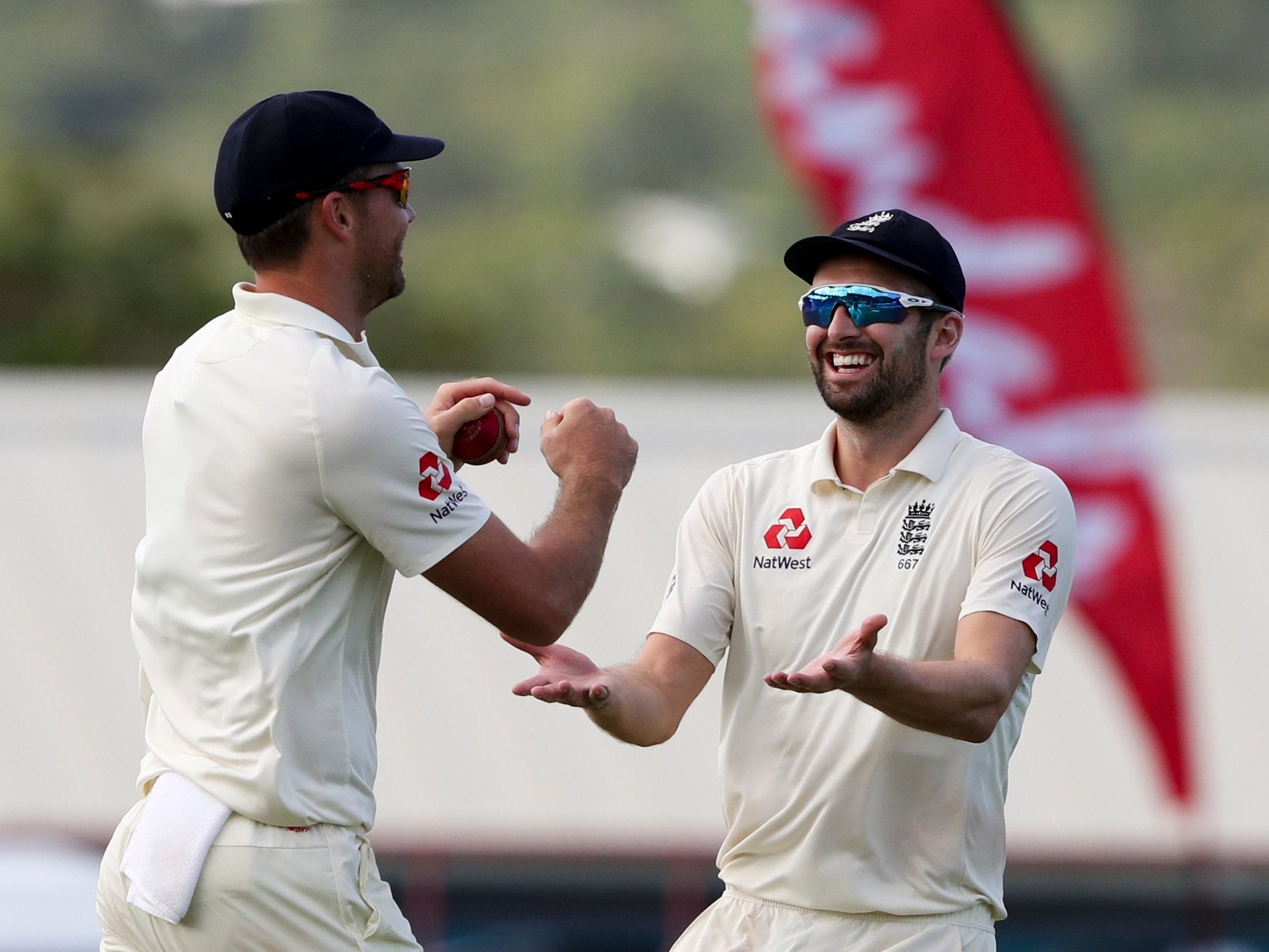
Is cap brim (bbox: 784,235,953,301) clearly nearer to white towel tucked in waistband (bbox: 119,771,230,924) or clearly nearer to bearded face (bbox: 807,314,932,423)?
bearded face (bbox: 807,314,932,423)

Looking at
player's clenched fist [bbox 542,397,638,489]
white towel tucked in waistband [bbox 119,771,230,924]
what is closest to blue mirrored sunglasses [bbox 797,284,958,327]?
player's clenched fist [bbox 542,397,638,489]

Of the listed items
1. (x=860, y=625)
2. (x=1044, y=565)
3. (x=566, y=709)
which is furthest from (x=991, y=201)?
(x=860, y=625)

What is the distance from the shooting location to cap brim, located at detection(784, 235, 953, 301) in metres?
4.14

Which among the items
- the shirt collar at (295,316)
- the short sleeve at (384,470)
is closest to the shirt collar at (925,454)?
the short sleeve at (384,470)

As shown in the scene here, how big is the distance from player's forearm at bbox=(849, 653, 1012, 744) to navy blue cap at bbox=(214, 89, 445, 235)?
131cm

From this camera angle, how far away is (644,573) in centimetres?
1066

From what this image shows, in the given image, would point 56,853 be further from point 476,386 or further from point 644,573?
point 476,386

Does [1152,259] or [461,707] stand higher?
[1152,259]

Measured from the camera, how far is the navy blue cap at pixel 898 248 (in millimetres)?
4152

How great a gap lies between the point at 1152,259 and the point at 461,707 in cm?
2263

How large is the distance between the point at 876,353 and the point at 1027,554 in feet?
1.70

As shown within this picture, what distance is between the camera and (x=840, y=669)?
11.6ft

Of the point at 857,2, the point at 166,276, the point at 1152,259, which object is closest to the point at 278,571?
the point at 857,2

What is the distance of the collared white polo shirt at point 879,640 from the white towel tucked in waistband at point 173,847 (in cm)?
111
